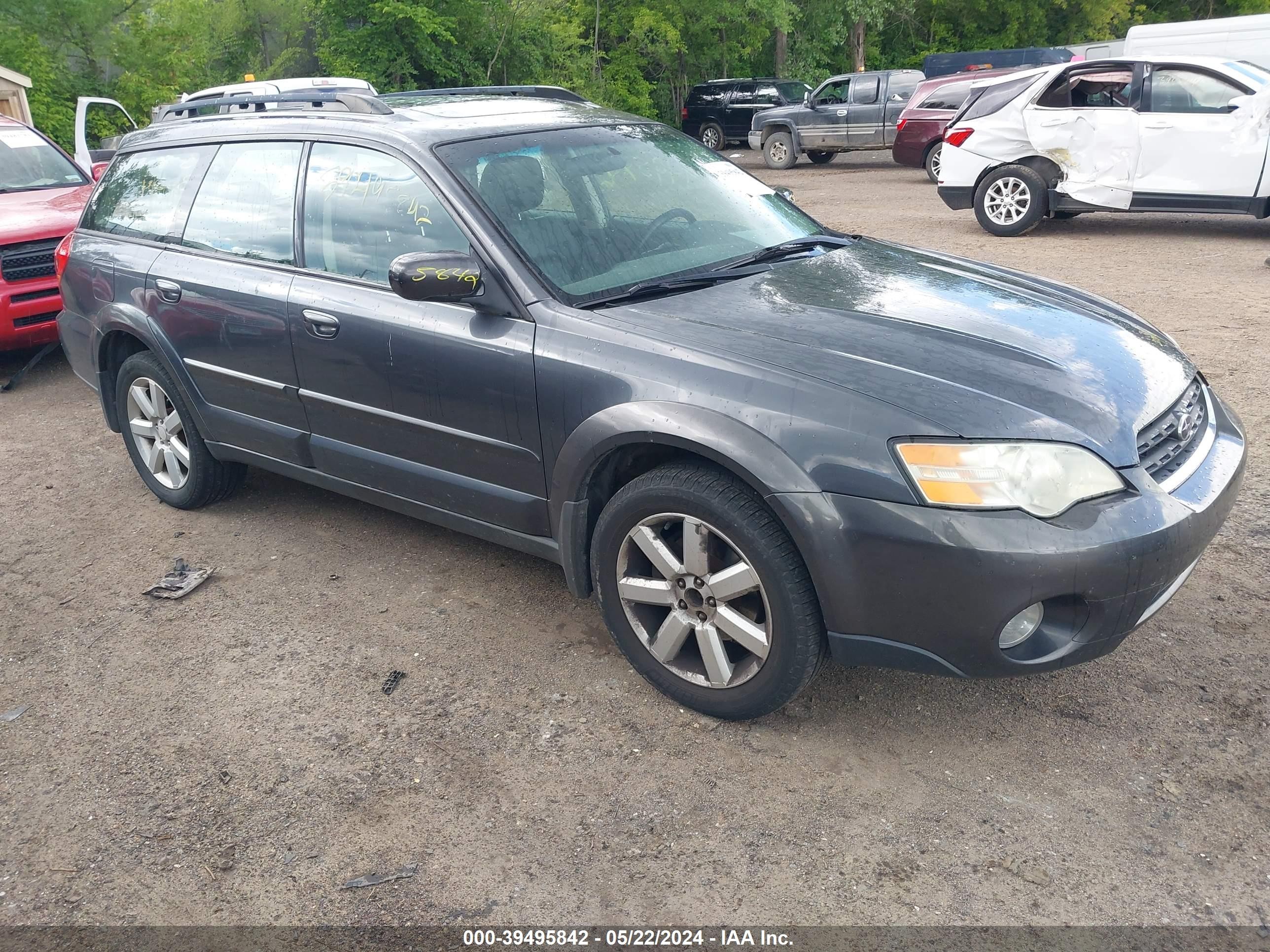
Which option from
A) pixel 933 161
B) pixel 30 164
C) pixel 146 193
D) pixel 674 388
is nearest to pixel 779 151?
pixel 933 161

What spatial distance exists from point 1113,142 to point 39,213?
913 centimetres

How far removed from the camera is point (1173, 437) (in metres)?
2.99

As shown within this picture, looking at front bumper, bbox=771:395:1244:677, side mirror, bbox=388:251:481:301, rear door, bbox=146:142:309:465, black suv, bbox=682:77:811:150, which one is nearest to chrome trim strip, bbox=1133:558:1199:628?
→ front bumper, bbox=771:395:1244:677

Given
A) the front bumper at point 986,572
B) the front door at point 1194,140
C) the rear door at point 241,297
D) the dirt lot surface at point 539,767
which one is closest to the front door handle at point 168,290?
the rear door at point 241,297

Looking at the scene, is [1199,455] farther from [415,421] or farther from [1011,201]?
[1011,201]

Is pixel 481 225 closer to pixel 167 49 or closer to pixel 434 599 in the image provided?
pixel 434 599

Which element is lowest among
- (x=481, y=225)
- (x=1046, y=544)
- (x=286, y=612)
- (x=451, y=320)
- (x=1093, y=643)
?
(x=286, y=612)

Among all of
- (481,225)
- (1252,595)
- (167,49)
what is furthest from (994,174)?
(167,49)

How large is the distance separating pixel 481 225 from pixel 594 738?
1634 millimetres

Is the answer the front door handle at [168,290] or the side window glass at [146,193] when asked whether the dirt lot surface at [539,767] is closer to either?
the front door handle at [168,290]

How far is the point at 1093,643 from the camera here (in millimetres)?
2697

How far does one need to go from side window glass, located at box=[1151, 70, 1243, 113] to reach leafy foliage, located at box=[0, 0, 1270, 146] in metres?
16.6

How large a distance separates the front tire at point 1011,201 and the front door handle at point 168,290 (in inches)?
340

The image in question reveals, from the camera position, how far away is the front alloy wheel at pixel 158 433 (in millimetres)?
4762
